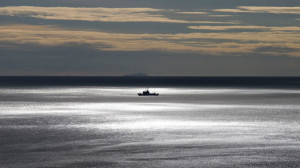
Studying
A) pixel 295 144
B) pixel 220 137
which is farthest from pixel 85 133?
pixel 295 144

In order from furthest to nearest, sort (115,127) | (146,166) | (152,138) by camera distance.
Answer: (115,127) < (152,138) < (146,166)

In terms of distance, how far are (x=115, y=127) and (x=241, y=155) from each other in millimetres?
29720

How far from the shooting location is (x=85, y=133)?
6944 cm

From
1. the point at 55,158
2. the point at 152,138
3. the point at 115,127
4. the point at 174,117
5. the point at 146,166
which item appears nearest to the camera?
the point at 146,166

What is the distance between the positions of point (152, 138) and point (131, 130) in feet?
32.3

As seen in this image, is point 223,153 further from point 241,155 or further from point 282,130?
point 282,130

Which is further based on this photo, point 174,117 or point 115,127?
point 174,117

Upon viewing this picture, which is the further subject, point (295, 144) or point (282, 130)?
point (282, 130)

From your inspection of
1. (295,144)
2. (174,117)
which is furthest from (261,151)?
(174,117)

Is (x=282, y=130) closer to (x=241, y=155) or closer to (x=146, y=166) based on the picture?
(x=241, y=155)

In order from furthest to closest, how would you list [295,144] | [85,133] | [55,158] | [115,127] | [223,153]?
1. [115,127]
2. [85,133]
3. [295,144]
4. [223,153]
5. [55,158]

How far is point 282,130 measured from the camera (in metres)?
73.2

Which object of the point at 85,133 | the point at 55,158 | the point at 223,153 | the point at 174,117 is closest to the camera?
the point at 55,158

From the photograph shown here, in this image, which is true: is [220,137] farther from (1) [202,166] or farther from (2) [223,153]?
(1) [202,166]
